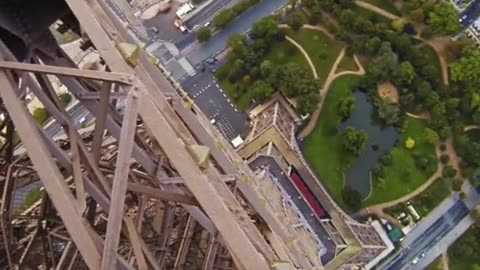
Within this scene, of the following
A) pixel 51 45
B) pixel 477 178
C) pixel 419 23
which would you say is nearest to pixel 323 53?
pixel 419 23

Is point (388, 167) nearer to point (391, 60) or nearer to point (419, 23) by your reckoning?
point (391, 60)

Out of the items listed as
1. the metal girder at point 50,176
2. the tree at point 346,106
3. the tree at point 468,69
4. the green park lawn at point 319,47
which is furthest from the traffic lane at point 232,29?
the metal girder at point 50,176

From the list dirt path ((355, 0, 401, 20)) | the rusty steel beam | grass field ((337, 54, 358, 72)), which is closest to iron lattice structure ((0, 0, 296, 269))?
the rusty steel beam

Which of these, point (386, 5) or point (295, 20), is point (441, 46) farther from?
point (295, 20)

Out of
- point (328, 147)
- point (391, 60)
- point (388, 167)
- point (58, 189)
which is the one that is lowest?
point (388, 167)

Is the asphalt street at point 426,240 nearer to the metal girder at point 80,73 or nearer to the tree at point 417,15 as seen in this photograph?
the tree at point 417,15

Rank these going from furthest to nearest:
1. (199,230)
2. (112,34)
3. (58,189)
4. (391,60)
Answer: (391,60) < (199,230) < (112,34) < (58,189)

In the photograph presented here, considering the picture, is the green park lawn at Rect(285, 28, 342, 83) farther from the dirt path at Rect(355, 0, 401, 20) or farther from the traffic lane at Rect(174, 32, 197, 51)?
the traffic lane at Rect(174, 32, 197, 51)
